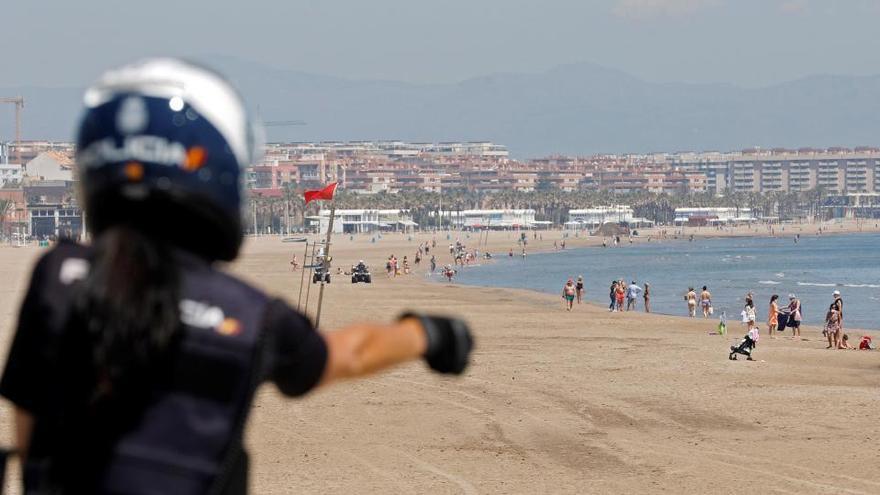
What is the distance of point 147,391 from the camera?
80.5 inches

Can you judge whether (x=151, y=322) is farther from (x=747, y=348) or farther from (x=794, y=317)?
(x=794, y=317)

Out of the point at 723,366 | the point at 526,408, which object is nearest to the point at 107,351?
the point at 526,408

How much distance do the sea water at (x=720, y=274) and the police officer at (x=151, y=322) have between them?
1838 inches

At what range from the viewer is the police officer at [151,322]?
6.70 feet

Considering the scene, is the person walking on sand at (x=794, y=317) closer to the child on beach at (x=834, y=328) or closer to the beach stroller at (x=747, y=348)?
the child on beach at (x=834, y=328)

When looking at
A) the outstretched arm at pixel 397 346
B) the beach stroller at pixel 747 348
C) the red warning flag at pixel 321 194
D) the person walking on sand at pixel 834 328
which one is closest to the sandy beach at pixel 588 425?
the beach stroller at pixel 747 348

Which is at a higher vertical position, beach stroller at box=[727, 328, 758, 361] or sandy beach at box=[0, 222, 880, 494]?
beach stroller at box=[727, 328, 758, 361]

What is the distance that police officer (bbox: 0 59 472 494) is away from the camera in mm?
2043

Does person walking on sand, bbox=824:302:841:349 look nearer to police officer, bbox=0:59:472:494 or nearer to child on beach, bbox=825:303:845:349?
child on beach, bbox=825:303:845:349

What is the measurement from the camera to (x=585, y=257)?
131 metres

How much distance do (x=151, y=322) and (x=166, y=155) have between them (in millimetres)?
234

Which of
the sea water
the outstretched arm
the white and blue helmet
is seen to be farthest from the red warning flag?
the white and blue helmet

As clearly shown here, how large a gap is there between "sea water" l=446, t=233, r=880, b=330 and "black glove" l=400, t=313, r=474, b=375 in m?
46.4

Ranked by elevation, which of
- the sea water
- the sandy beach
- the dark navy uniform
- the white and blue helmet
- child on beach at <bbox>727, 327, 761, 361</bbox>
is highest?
the white and blue helmet
